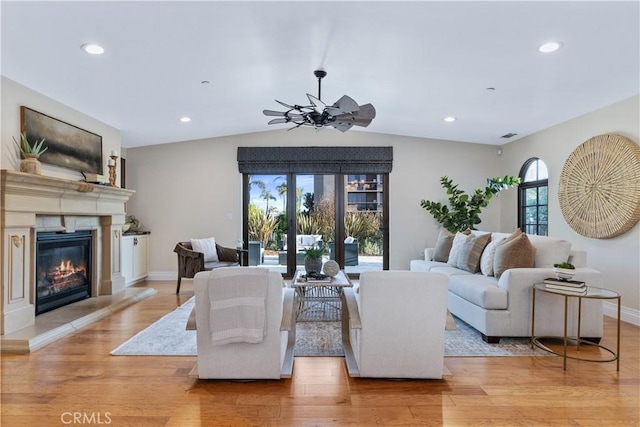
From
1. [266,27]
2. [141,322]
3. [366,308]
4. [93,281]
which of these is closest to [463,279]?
[366,308]

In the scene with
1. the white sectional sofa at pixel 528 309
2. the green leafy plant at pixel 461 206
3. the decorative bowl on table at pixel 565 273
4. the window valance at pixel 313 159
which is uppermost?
the window valance at pixel 313 159

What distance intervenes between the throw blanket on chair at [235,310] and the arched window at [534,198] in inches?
187

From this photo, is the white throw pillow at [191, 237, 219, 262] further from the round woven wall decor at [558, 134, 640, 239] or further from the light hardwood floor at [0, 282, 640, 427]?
the round woven wall decor at [558, 134, 640, 239]

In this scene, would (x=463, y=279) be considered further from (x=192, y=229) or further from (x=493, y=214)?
(x=192, y=229)

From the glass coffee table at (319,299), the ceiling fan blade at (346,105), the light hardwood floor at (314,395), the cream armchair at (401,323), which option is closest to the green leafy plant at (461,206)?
the glass coffee table at (319,299)

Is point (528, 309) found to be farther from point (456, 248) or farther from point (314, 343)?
point (314, 343)

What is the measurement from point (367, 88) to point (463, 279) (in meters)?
2.46

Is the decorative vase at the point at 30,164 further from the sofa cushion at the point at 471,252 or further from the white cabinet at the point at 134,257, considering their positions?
the sofa cushion at the point at 471,252

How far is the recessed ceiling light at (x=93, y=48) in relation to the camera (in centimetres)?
288

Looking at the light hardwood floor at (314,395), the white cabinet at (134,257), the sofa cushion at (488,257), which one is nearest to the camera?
the light hardwood floor at (314,395)

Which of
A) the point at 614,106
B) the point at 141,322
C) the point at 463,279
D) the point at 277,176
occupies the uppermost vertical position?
the point at 614,106

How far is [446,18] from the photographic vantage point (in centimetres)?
262

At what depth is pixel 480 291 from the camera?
3287 millimetres

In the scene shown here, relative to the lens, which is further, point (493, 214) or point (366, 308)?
point (493, 214)
